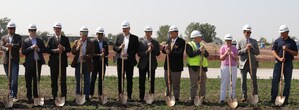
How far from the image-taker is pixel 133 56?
10.3 meters

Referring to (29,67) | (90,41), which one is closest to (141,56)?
(90,41)

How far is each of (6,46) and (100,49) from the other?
2.43m

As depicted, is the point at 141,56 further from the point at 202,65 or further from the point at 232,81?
the point at 232,81

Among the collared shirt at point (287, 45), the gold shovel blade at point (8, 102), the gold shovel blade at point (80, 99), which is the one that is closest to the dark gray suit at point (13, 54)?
the gold shovel blade at point (8, 102)

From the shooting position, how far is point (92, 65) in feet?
33.2

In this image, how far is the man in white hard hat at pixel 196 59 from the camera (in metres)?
10.1

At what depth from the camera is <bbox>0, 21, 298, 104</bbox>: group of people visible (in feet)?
32.3

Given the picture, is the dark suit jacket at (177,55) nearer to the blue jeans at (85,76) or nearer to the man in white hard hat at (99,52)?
the man in white hard hat at (99,52)

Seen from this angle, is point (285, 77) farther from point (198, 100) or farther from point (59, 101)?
point (59, 101)

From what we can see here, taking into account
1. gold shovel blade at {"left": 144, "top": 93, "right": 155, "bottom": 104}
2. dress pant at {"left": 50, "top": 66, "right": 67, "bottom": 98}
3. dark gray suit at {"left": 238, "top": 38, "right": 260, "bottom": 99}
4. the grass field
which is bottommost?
the grass field

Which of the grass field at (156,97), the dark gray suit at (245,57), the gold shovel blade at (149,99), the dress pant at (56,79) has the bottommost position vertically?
the grass field at (156,97)

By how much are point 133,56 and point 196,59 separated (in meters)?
1.71

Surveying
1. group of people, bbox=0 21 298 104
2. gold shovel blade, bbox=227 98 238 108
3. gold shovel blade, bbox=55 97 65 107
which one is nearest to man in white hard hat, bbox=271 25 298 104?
group of people, bbox=0 21 298 104

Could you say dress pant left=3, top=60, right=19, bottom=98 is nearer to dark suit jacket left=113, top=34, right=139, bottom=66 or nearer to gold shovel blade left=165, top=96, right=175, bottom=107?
dark suit jacket left=113, top=34, right=139, bottom=66
